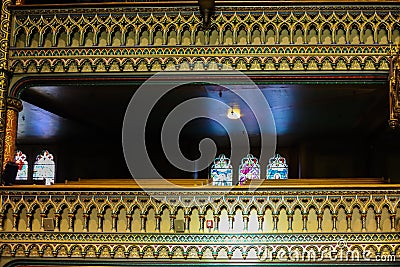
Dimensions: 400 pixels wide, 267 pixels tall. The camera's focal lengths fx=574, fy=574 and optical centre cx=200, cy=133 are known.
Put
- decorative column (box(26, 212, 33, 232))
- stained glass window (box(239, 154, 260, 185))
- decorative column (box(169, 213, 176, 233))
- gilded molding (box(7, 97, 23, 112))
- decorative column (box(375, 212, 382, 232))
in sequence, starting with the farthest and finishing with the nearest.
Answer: stained glass window (box(239, 154, 260, 185)) → gilded molding (box(7, 97, 23, 112)) → decorative column (box(26, 212, 33, 232)) → decorative column (box(169, 213, 176, 233)) → decorative column (box(375, 212, 382, 232))

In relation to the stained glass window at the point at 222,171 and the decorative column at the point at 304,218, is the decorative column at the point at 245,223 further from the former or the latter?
the stained glass window at the point at 222,171

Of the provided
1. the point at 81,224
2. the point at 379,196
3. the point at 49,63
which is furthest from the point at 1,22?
the point at 379,196

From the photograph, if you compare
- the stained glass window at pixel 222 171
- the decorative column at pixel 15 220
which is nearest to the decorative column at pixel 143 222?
the decorative column at pixel 15 220

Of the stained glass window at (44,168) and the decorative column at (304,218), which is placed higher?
the stained glass window at (44,168)

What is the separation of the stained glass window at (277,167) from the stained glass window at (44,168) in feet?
18.5

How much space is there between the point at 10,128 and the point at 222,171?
7.57 meters

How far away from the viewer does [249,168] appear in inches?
595

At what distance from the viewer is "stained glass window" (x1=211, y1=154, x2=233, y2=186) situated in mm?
14937

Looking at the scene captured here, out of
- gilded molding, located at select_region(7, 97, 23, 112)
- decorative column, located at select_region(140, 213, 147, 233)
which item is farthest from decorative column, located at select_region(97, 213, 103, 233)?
gilded molding, located at select_region(7, 97, 23, 112)

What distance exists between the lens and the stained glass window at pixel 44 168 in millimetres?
14898

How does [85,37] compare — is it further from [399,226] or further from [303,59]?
[399,226]

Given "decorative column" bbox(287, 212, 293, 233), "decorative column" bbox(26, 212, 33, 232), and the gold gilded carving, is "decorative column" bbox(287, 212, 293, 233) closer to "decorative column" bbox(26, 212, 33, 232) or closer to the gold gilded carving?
"decorative column" bbox(26, 212, 33, 232)

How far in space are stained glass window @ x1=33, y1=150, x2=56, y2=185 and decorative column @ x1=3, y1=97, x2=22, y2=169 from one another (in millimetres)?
6457

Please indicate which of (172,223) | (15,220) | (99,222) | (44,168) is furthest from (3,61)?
(44,168)
